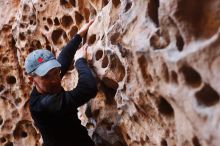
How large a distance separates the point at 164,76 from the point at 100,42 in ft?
2.04

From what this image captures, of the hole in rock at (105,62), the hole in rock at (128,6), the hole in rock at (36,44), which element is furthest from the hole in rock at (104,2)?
the hole in rock at (36,44)

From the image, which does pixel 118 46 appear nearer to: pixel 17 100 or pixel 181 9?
pixel 181 9

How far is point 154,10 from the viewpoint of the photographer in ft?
5.01

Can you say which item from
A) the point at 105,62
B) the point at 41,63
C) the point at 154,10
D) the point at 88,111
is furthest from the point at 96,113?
the point at 154,10

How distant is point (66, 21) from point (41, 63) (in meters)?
0.64

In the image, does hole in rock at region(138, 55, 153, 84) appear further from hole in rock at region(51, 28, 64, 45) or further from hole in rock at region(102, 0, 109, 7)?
hole in rock at region(51, 28, 64, 45)

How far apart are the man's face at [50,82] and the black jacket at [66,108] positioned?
35 millimetres

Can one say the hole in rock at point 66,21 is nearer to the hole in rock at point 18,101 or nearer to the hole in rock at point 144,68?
the hole in rock at point 18,101

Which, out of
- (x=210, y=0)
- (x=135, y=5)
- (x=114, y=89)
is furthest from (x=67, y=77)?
(x=210, y=0)

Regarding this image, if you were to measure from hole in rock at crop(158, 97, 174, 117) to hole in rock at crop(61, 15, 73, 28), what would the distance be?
1077 mm

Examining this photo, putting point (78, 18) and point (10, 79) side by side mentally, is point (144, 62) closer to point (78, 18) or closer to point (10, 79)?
point (78, 18)

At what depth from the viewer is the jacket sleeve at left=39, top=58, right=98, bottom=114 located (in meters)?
1.78

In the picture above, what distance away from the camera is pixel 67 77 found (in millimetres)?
2484

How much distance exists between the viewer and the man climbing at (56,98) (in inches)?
70.7
